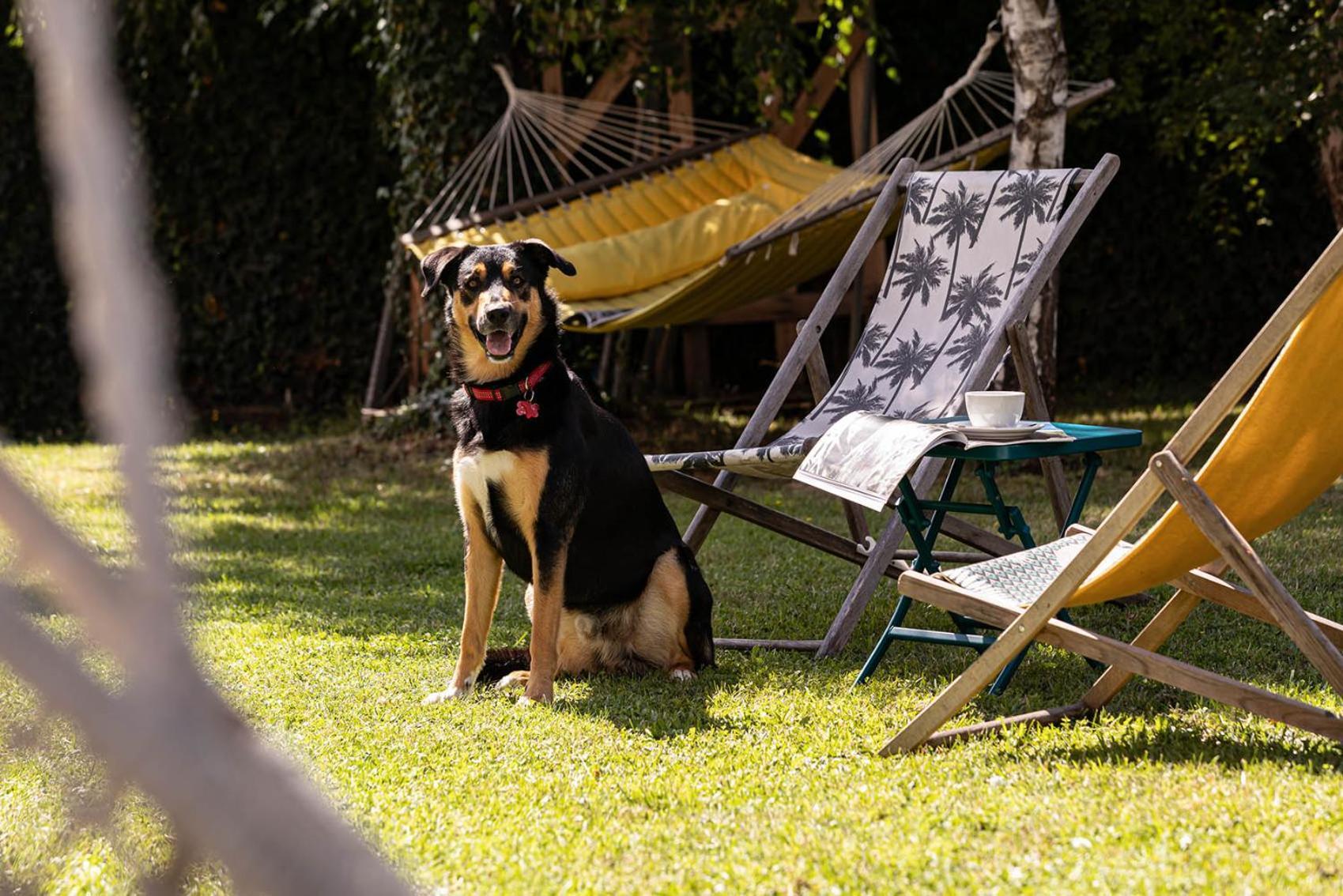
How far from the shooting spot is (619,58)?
24.9 feet

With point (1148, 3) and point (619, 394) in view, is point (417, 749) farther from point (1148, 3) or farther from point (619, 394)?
point (1148, 3)

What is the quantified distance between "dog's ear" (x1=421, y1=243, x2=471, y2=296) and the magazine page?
36.0 inches

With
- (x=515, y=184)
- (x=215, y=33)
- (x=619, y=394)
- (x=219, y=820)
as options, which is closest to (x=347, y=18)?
(x=215, y=33)

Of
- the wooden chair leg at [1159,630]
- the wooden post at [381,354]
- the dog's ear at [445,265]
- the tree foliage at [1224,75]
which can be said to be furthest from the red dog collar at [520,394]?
the wooden post at [381,354]

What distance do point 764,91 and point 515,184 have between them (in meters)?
1.56

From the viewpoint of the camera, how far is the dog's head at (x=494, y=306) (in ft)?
10.4

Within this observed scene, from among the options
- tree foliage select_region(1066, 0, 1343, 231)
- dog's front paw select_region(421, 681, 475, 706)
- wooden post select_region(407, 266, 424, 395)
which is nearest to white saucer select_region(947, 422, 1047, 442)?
dog's front paw select_region(421, 681, 475, 706)

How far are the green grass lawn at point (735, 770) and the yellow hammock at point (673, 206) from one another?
7.11 feet

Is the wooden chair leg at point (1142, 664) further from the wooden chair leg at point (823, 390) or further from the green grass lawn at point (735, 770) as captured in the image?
the wooden chair leg at point (823, 390)

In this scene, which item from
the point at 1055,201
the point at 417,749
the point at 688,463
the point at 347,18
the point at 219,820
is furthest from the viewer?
the point at 347,18

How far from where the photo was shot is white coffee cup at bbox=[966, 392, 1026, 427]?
3129mm

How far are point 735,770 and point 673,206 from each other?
16.7 feet

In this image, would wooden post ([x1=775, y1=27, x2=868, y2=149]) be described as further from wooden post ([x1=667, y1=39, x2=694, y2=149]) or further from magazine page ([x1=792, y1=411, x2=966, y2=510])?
magazine page ([x1=792, y1=411, x2=966, y2=510])

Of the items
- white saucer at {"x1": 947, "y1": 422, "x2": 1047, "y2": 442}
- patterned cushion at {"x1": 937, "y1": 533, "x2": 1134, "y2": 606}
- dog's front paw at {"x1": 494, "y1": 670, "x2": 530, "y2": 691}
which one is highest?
white saucer at {"x1": 947, "y1": 422, "x2": 1047, "y2": 442}
